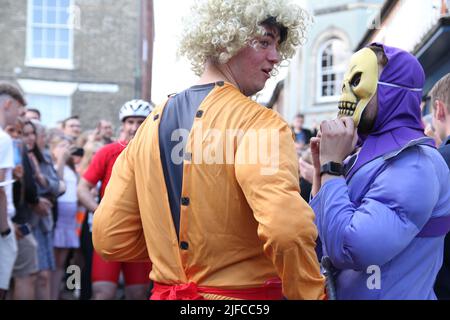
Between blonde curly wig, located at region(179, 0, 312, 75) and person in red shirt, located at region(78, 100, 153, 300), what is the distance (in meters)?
3.15

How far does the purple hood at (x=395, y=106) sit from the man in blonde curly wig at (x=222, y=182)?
41 cm

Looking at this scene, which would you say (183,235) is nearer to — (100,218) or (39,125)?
(100,218)

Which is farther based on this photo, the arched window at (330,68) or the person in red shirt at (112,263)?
the arched window at (330,68)

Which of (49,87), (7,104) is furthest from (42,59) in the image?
(7,104)

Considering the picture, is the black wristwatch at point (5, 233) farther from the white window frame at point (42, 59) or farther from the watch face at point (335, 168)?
the white window frame at point (42, 59)

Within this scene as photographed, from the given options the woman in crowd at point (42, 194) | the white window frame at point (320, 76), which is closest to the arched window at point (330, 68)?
the white window frame at point (320, 76)

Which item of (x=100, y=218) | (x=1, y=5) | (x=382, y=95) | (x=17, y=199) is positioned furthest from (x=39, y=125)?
(x=1, y=5)

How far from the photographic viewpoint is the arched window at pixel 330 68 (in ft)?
89.6

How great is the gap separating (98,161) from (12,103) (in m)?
0.88

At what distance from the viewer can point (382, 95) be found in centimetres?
266

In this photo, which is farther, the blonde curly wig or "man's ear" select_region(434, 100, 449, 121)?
"man's ear" select_region(434, 100, 449, 121)

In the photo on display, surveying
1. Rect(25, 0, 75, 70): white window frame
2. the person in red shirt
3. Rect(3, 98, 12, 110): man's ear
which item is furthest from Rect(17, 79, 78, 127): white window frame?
Rect(3, 98, 12, 110): man's ear

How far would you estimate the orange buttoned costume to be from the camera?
223cm

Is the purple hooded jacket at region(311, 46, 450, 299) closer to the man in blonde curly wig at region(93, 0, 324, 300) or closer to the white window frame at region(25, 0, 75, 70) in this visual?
the man in blonde curly wig at region(93, 0, 324, 300)
